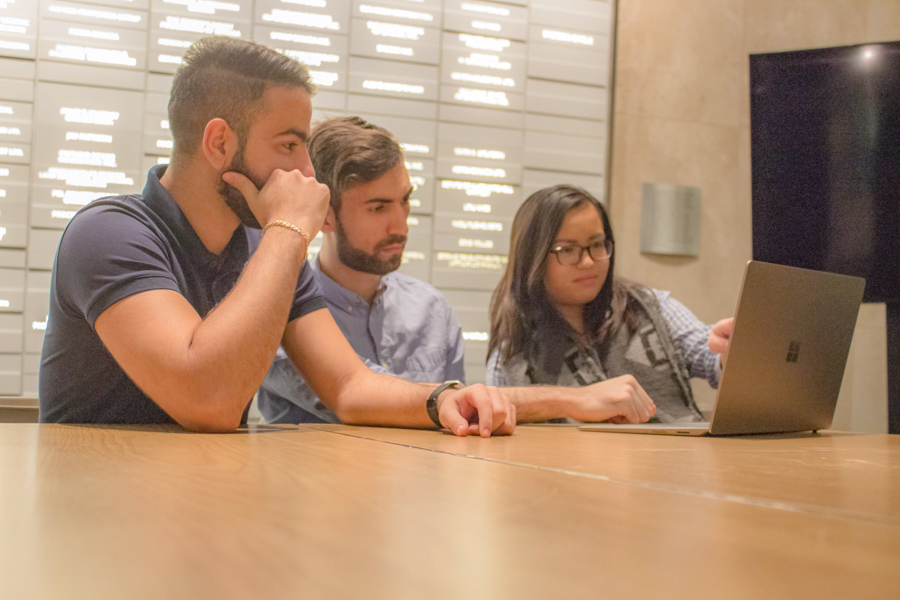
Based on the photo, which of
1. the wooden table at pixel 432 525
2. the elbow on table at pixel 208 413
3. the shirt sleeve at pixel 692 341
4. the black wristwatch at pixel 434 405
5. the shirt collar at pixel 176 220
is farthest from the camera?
the shirt sleeve at pixel 692 341

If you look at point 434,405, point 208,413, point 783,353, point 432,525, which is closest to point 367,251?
point 434,405

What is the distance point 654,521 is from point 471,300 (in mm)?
2153

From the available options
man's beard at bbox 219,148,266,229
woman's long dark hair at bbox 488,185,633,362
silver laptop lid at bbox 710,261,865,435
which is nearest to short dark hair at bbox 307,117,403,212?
woman's long dark hair at bbox 488,185,633,362

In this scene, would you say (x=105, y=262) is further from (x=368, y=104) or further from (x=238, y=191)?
(x=368, y=104)

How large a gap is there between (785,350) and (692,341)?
3.39 feet

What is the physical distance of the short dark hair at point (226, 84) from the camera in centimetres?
121

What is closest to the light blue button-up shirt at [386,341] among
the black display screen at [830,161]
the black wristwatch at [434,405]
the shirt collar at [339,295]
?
the shirt collar at [339,295]

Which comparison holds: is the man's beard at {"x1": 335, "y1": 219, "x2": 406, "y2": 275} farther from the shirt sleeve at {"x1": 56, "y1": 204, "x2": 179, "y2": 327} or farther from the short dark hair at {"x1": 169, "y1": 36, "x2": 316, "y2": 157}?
the shirt sleeve at {"x1": 56, "y1": 204, "x2": 179, "y2": 327}

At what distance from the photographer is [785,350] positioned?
107 cm

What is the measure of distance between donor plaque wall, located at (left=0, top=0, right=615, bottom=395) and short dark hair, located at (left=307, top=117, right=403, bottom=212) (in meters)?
0.50

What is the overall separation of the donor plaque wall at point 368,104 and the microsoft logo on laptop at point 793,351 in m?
1.47

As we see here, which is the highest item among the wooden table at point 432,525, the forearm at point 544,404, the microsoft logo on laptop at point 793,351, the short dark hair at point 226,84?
the short dark hair at point 226,84

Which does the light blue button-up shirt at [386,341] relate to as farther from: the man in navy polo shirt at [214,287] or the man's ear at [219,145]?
the man's ear at [219,145]

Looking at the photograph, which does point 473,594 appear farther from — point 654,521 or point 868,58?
point 868,58
